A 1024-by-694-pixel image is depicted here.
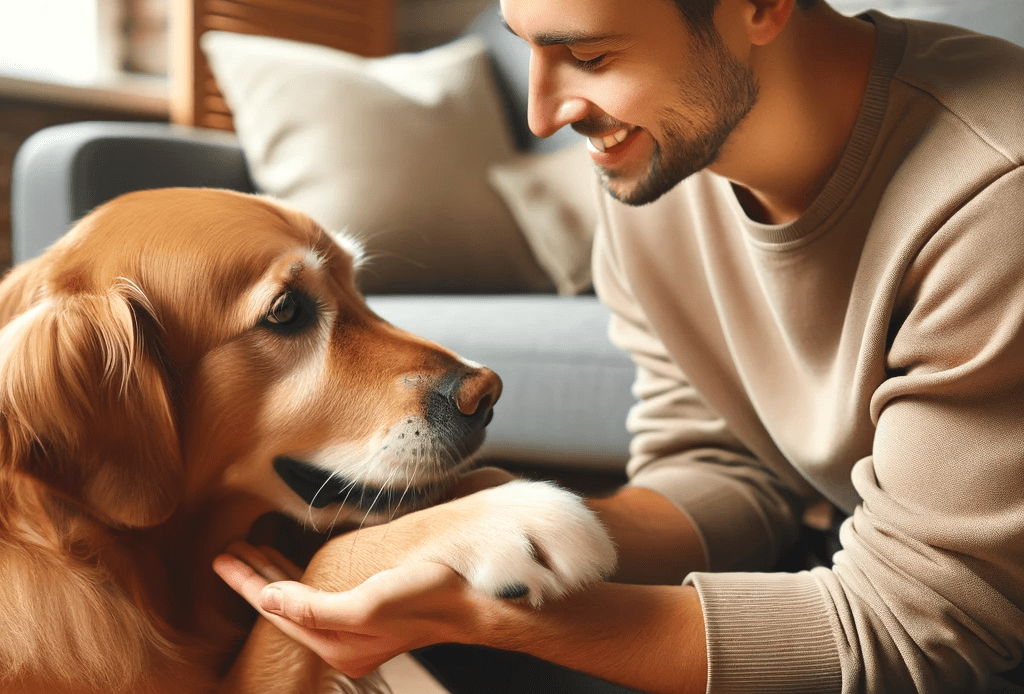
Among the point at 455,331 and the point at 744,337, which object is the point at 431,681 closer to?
the point at 744,337

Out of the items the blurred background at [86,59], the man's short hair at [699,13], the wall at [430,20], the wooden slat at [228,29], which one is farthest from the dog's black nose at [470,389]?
the wall at [430,20]

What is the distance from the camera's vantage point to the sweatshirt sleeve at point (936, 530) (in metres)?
0.84

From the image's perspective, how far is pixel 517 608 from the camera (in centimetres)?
81

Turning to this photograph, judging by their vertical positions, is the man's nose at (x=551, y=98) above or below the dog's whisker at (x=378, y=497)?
above

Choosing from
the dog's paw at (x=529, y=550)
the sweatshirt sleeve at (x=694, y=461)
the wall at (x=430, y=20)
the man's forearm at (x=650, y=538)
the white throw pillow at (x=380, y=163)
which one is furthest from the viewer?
the wall at (x=430, y=20)

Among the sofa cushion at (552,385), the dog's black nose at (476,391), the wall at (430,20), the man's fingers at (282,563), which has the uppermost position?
the wall at (430,20)

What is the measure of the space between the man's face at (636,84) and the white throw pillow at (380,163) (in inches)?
40.3

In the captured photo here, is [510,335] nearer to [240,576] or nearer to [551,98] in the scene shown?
[551,98]

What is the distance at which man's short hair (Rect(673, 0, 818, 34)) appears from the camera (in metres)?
0.94

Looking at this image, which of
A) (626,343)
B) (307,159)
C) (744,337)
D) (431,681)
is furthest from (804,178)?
(307,159)

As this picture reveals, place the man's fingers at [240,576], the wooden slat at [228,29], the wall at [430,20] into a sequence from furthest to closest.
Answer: the wall at [430,20] < the wooden slat at [228,29] < the man's fingers at [240,576]

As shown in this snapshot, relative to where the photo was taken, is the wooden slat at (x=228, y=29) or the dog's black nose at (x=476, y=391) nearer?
the dog's black nose at (x=476, y=391)

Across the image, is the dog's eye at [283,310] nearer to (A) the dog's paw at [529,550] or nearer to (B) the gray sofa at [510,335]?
(A) the dog's paw at [529,550]

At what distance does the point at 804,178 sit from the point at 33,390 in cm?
91
